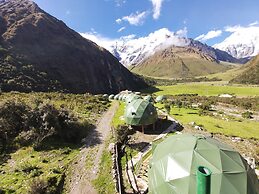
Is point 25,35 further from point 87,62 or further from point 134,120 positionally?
point 134,120

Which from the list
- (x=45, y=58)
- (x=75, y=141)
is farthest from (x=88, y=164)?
(x=45, y=58)

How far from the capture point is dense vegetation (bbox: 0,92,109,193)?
1941cm

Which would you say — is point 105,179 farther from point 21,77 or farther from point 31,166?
point 21,77

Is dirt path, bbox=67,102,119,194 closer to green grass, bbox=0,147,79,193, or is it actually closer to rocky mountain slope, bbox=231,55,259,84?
green grass, bbox=0,147,79,193

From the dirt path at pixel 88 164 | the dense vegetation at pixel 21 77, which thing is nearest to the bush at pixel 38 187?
the dirt path at pixel 88 164

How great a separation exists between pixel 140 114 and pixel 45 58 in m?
85.8

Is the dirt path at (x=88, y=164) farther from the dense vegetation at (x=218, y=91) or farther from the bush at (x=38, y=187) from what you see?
the dense vegetation at (x=218, y=91)

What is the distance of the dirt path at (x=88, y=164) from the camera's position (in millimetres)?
19453

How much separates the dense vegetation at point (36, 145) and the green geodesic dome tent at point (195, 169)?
29.3 ft

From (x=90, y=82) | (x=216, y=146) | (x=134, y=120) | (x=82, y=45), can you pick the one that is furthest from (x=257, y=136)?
(x=82, y=45)

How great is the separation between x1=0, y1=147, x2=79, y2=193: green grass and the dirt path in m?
1.00

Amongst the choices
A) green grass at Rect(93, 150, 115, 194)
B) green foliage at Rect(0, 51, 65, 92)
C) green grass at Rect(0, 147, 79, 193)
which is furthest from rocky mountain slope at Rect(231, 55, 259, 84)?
green grass at Rect(0, 147, 79, 193)

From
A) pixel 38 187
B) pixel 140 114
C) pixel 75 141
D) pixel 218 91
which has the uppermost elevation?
pixel 140 114

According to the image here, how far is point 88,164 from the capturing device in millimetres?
23312
